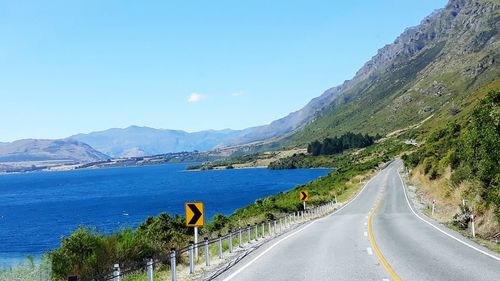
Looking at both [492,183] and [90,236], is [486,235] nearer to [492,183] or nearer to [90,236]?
[492,183]

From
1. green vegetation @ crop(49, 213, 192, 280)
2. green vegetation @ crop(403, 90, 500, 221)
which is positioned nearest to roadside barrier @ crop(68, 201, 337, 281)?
green vegetation @ crop(49, 213, 192, 280)

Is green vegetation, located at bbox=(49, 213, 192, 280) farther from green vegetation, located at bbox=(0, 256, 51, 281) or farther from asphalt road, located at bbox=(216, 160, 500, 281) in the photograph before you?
asphalt road, located at bbox=(216, 160, 500, 281)

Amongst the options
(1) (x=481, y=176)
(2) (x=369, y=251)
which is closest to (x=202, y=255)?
(2) (x=369, y=251)

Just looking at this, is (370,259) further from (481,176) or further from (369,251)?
(481,176)

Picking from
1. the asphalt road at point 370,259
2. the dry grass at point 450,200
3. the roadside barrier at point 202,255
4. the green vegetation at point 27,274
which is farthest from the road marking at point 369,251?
the green vegetation at point 27,274

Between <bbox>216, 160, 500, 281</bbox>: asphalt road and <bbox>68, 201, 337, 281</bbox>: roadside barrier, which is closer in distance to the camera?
<bbox>68, 201, 337, 281</bbox>: roadside barrier

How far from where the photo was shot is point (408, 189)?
68.4m

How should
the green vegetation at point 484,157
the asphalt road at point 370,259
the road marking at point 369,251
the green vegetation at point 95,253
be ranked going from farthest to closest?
1. the green vegetation at point 484,157
2. the road marking at point 369,251
3. the green vegetation at point 95,253
4. the asphalt road at point 370,259

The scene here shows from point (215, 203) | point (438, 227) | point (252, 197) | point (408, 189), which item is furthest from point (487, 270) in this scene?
point (252, 197)

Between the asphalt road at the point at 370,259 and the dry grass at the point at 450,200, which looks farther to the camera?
the dry grass at the point at 450,200

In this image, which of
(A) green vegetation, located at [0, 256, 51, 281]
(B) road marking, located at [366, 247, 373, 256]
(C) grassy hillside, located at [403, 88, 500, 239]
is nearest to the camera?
(A) green vegetation, located at [0, 256, 51, 281]

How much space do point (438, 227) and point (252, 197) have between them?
277 feet

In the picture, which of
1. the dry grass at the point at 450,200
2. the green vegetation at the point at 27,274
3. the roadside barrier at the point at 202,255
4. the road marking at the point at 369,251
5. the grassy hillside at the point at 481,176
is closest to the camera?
the green vegetation at the point at 27,274

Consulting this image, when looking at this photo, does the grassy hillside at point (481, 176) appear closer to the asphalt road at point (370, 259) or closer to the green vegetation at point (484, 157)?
the green vegetation at point (484, 157)
